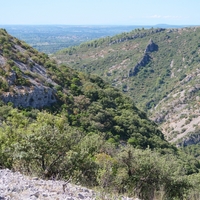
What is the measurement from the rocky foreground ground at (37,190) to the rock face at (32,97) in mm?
26695

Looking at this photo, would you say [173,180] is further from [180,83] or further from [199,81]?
[180,83]

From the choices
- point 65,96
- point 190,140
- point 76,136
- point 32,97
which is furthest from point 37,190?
point 190,140

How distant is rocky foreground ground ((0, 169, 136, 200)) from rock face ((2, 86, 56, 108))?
26.7 meters

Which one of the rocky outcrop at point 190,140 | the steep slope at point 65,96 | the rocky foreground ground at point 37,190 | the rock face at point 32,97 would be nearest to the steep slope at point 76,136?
the rock face at point 32,97

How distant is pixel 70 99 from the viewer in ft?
153

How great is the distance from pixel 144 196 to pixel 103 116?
3251 centimetres

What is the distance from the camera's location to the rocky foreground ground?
9.84 meters

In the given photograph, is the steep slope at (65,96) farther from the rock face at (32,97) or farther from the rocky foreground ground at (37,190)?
the rocky foreground ground at (37,190)

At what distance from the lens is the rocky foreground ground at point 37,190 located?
32.3ft

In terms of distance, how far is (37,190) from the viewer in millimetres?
10477

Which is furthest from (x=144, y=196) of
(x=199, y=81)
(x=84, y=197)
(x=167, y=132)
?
(x=199, y=81)

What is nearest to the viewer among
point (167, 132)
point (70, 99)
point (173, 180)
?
point (173, 180)

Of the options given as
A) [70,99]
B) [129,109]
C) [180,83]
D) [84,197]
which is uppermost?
[84,197]

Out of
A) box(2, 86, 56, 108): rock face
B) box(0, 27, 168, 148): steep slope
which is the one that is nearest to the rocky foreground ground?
box(2, 86, 56, 108): rock face
